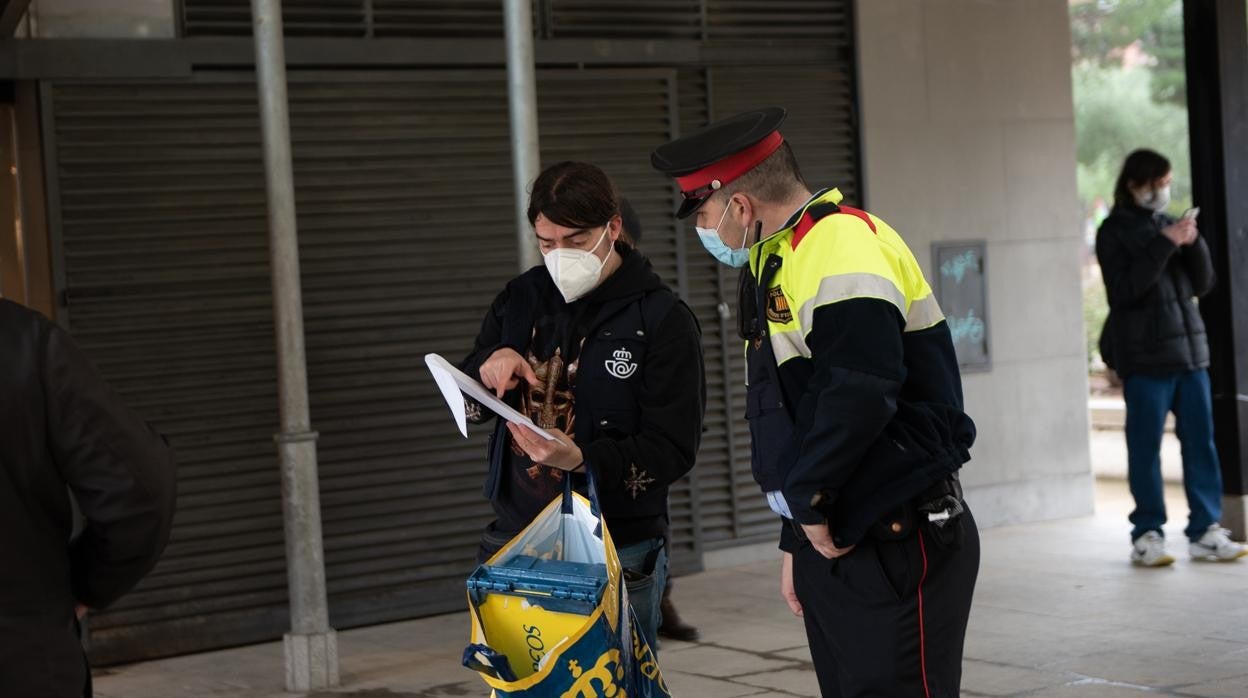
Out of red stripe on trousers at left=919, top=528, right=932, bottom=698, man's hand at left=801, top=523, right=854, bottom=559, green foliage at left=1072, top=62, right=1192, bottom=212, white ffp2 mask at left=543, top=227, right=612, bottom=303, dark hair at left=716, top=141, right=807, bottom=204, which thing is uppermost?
green foliage at left=1072, top=62, right=1192, bottom=212

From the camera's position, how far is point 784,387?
3.23m

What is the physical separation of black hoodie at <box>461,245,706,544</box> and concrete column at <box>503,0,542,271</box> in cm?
187

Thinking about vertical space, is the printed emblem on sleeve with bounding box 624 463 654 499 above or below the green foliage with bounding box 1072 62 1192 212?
below

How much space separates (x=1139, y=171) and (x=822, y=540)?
5.28 metres

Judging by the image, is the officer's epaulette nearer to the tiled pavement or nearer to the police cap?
the police cap

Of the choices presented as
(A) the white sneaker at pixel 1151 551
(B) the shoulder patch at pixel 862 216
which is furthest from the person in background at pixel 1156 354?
(B) the shoulder patch at pixel 862 216

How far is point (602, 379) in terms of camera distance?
3.71m

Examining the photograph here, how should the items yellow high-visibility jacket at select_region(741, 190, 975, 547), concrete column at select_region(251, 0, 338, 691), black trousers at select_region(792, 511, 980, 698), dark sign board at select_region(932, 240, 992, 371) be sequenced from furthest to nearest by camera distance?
1. dark sign board at select_region(932, 240, 992, 371)
2. concrete column at select_region(251, 0, 338, 691)
3. black trousers at select_region(792, 511, 980, 698)
4. yellow high-visibility jacket at select_region(741, 190, 975, 547)

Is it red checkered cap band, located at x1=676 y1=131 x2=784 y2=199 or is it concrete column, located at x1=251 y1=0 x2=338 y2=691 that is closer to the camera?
red checkered cap band, located at x1=676 y1=131 x2=784 y2=199

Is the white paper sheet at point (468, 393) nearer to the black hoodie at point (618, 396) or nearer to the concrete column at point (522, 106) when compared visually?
the black hoodie at point (618, 396)

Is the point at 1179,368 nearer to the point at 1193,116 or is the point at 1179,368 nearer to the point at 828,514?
the point at 1193,116

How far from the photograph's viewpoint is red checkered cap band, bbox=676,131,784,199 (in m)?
3.29

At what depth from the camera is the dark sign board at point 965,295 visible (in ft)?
28.9

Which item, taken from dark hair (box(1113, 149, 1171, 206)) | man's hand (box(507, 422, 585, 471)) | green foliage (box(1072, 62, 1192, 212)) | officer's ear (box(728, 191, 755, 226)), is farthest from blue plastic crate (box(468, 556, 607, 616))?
green foliage (box(1072, 62, 1192, 212))
